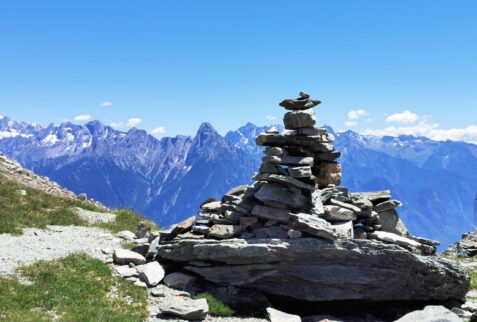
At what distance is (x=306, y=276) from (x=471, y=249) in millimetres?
26584

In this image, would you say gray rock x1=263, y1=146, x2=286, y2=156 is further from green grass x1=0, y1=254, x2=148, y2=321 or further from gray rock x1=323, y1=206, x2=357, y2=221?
green grass x1=0, y1=254, x2=148, y2=321

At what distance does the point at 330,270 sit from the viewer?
17.4 m

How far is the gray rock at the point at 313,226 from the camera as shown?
1723 centimetres

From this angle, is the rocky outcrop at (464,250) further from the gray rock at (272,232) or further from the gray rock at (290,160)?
the gray rock at (272,232)

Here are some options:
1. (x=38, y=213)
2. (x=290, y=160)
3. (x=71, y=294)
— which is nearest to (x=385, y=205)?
(x=290, y=160)

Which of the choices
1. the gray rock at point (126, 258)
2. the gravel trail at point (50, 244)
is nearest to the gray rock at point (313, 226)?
the gray rock at point (126, 258)

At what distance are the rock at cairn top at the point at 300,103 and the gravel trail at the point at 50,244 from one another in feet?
44.3

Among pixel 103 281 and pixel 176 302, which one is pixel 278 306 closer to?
pixel 176 302

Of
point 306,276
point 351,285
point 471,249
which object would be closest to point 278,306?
point 306,276

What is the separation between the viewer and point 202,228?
19.2 metres

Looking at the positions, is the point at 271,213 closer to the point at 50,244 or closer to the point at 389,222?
the point at 389,222

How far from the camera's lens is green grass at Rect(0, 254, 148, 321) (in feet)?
39.8

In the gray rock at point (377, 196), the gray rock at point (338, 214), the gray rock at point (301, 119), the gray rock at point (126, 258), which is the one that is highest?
the gray rock at point (301, 119)

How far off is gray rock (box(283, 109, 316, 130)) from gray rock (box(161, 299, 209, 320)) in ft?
37.2
